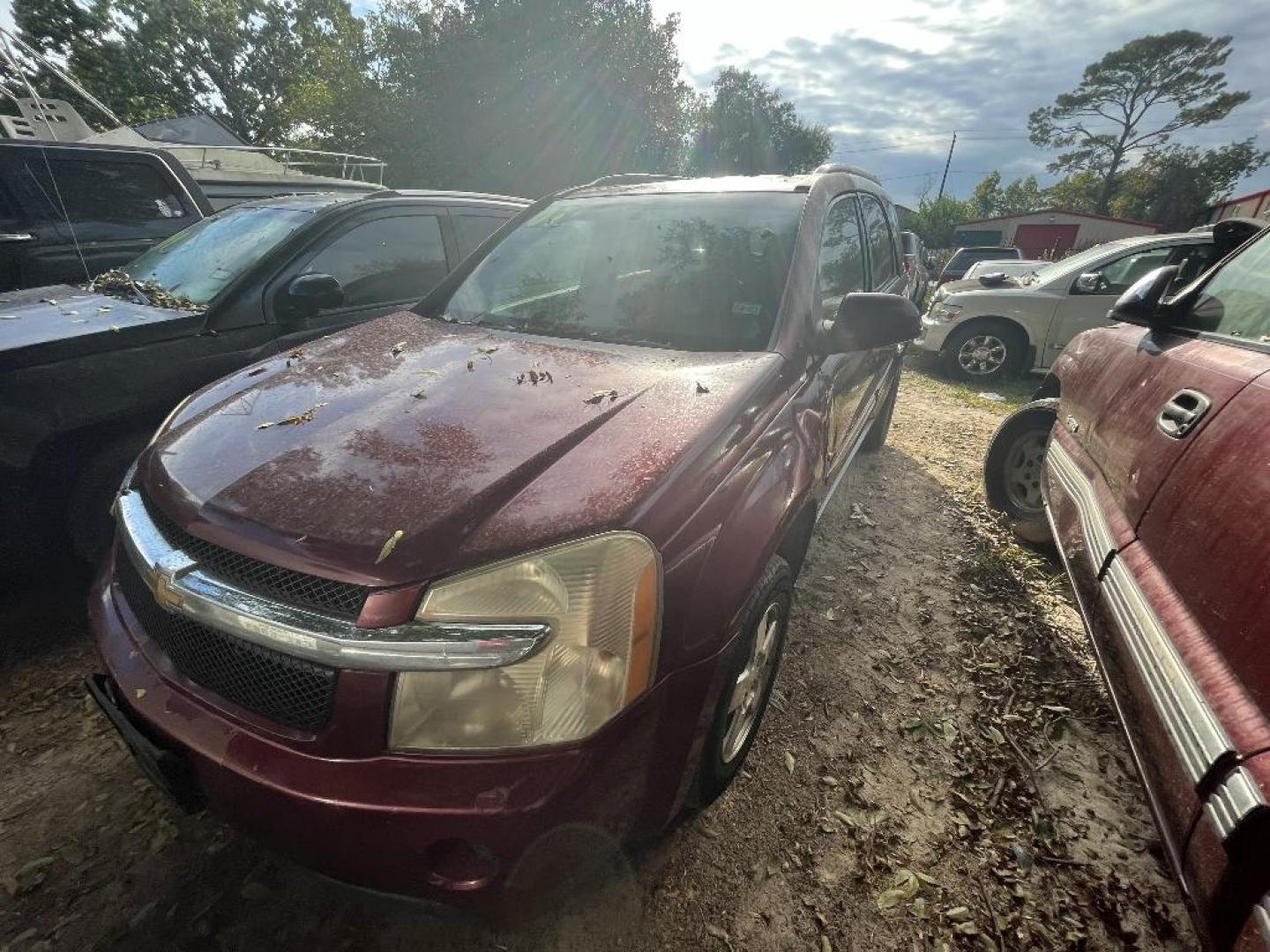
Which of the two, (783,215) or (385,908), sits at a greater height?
(783,215)

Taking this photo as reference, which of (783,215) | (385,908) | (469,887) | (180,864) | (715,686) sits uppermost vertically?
(783,215)

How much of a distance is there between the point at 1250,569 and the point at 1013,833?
114cm

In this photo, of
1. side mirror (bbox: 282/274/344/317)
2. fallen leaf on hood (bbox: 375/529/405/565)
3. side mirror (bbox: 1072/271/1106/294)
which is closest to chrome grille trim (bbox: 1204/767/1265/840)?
fallen leaf on hood (bbox: 375/529/405/565)

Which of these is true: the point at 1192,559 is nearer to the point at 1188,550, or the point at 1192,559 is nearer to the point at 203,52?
the point at 1188,550

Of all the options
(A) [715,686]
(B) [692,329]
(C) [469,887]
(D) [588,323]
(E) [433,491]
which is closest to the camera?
(C) [469,887]

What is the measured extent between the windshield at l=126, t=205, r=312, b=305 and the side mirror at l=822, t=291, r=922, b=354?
118 inches

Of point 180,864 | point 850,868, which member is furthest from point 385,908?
point 850,868

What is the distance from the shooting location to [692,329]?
209cm

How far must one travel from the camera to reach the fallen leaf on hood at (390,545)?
3.71 feet

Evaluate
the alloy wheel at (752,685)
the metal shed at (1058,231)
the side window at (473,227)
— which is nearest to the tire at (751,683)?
the alloy wheel at (752,685)

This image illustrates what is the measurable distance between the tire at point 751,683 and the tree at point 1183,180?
47144 millimetres

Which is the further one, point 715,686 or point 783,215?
point 783,215

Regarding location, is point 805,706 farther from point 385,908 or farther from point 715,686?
point 385,908

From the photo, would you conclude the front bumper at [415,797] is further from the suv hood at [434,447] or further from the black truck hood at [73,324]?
the black truck hood at [73,324]
